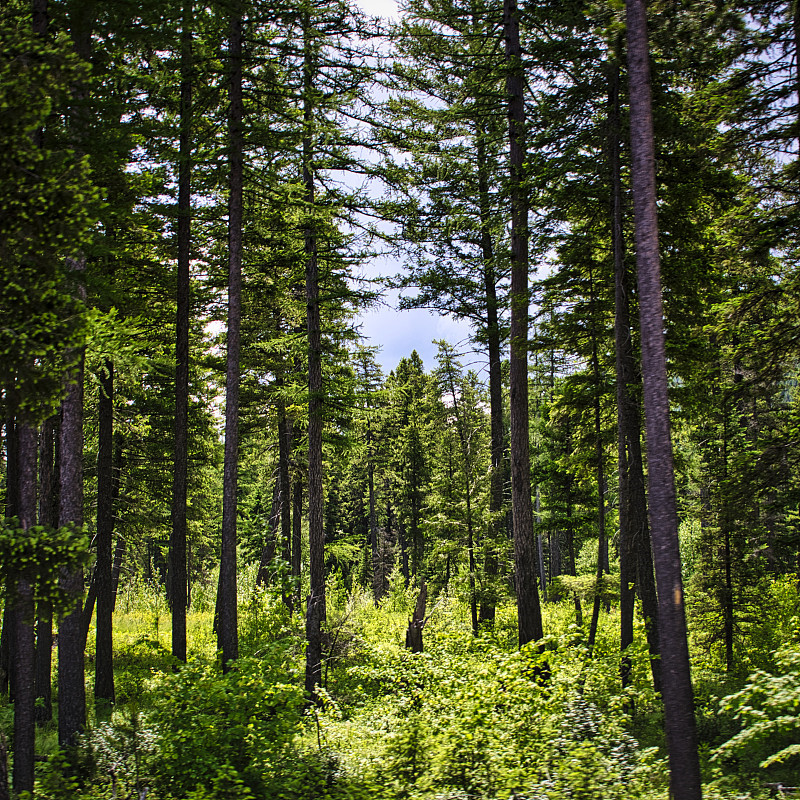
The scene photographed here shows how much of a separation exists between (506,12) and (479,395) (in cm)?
2045

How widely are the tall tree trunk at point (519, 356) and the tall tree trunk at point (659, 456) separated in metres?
3.69

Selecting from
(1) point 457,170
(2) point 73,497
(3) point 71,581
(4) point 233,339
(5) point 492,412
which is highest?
(1) point 457,170

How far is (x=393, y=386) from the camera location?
50.4 ft

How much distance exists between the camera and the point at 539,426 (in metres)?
24.3

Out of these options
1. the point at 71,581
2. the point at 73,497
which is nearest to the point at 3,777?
the point at 71,581

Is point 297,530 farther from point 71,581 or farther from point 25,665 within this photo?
point 25,665

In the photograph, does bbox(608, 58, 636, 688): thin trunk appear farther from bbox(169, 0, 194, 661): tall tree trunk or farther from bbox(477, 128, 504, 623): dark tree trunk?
bbox(169, 0, 194, 661): tall tree trunk

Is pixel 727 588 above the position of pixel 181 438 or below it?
below

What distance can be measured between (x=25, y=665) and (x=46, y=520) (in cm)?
416

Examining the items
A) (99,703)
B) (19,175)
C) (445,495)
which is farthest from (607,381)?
(99,703)

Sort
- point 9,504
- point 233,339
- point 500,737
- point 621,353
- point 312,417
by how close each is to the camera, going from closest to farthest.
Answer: point 500,737
point 233,339
point 621,353
point 9,504
point 312,417

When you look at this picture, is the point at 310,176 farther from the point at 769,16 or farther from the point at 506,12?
the point at 769,16

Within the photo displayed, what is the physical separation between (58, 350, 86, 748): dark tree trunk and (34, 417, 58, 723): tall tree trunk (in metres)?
0.57

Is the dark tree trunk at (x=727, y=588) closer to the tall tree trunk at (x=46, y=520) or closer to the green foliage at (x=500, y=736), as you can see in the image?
the green foliage at (x=500, y=736)
